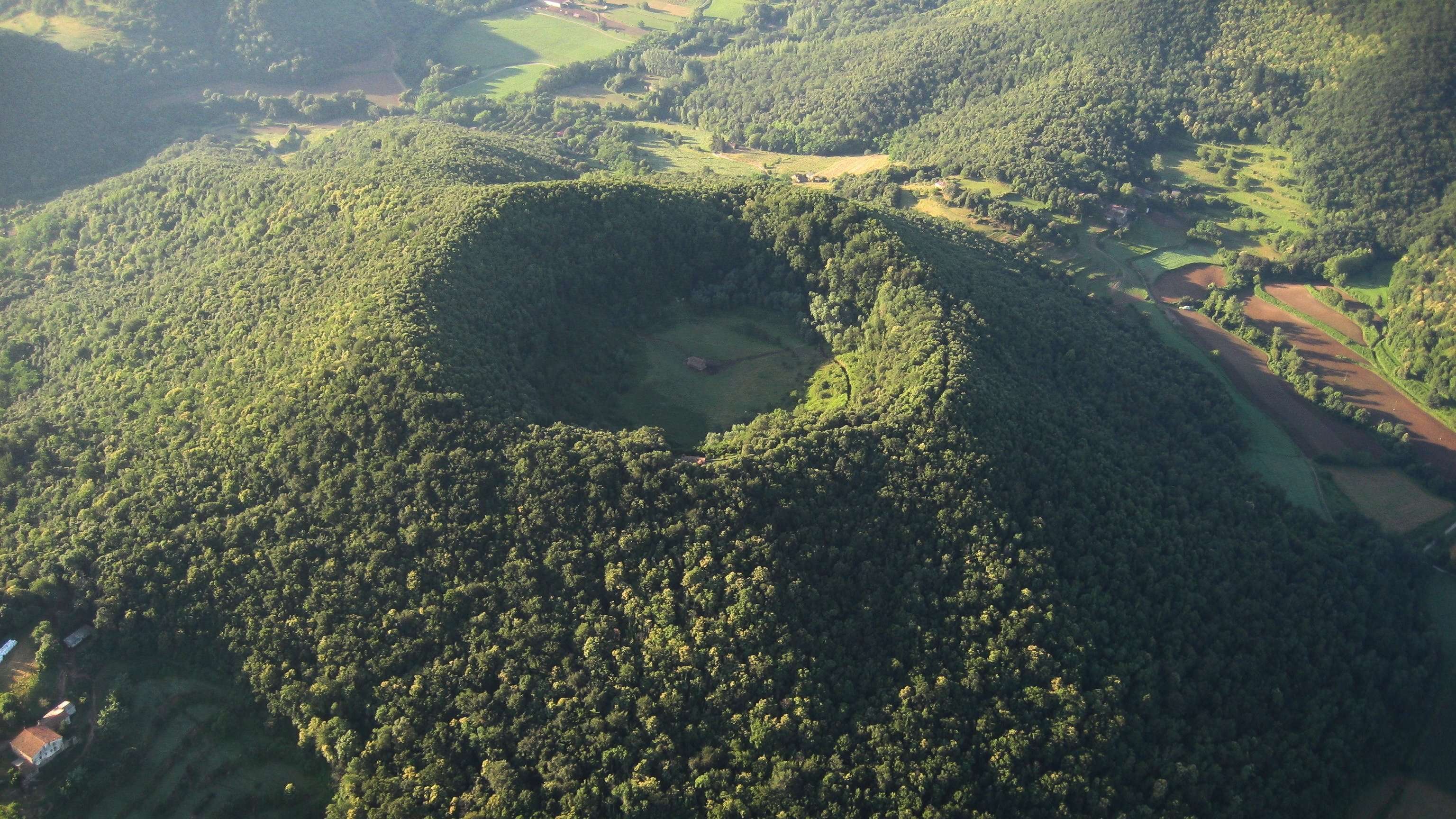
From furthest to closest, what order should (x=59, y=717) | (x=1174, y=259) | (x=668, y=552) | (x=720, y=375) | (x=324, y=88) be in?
1. (x=324, y=88)
2. (x=1174, y=259)
3. (x=720, y=375)
4. (x=668, y=552)
5. (x=59, y=717)

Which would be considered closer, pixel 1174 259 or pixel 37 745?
pixel 37 745

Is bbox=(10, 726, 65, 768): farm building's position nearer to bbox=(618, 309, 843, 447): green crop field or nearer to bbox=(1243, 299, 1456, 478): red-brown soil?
bbox=(618, 309, 843, 447): green crop field

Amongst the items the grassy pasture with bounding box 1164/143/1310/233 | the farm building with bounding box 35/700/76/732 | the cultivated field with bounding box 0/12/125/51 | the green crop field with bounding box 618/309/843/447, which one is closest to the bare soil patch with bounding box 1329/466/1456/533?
the grassy pasture with bounding box 1164/143/1310/233

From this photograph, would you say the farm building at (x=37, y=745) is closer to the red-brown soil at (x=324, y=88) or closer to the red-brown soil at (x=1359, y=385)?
the red-brown soil at (x=1359, y=385)

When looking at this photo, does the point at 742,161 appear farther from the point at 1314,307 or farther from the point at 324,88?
the point at 324,88

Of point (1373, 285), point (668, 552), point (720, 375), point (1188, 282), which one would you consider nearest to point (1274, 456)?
point (1188, 282)

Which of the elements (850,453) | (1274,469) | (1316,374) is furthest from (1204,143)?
(850,453)

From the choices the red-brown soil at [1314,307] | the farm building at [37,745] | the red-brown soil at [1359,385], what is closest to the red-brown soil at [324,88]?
the farm building at [37,745]
